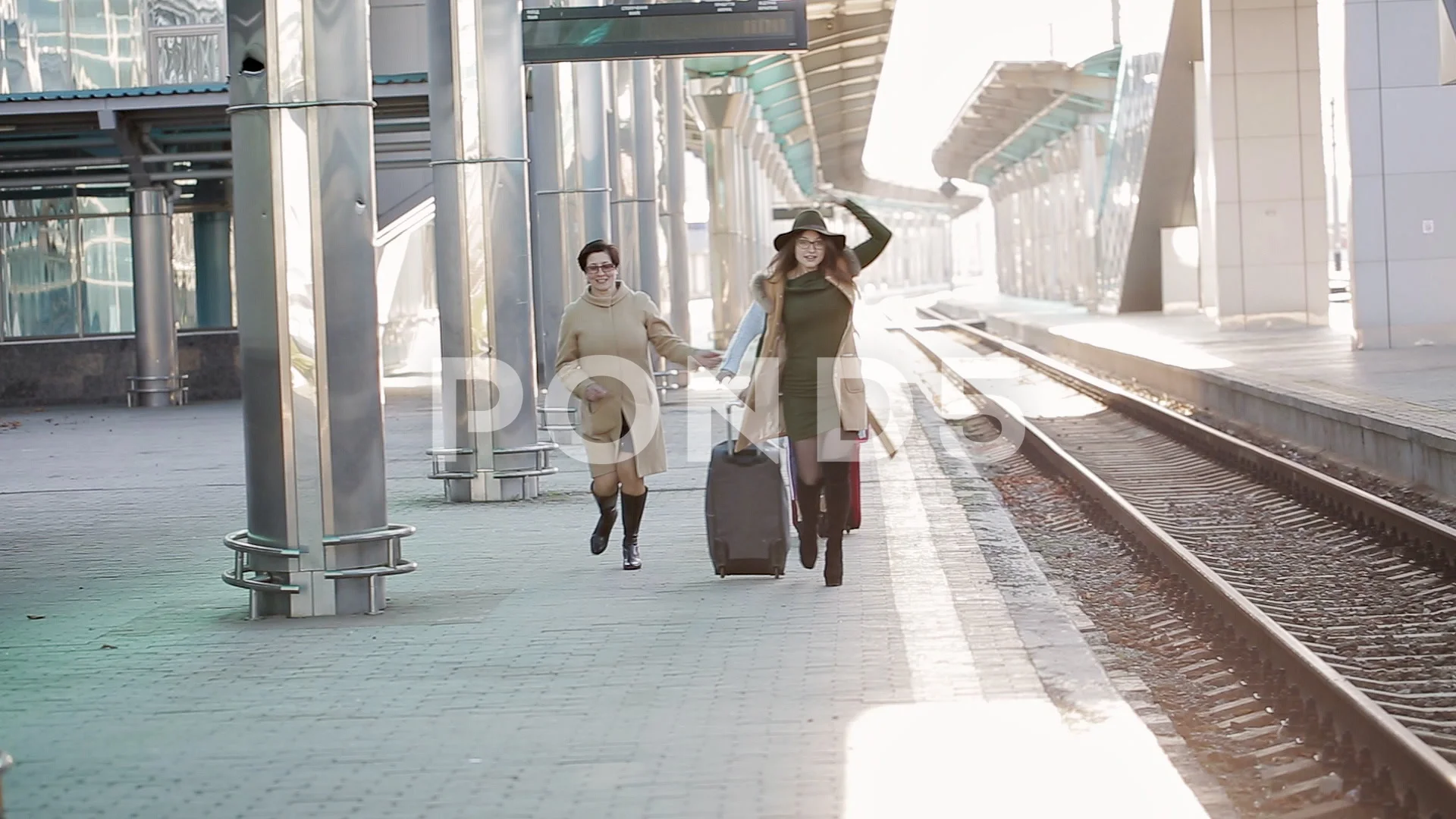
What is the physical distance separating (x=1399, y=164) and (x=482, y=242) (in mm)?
12789

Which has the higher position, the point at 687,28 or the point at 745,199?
the point at 745,199

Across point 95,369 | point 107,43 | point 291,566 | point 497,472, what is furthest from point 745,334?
point 107,43

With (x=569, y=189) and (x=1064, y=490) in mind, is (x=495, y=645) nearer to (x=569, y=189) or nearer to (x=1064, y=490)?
(x=1064, y=490)

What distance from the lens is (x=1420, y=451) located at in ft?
40.7

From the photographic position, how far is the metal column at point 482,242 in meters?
12.9

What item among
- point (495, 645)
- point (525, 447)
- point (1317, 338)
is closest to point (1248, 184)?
point (1317, 338)

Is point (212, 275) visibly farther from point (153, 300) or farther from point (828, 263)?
point (828, 263)

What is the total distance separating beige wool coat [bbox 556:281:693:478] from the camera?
9047 millimetres

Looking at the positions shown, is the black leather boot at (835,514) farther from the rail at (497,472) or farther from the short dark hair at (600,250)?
the rail at (497,472)

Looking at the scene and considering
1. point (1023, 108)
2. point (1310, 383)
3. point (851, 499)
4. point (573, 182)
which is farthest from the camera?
point (1023, 108)

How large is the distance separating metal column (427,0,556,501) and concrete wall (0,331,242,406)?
15045 millimetres

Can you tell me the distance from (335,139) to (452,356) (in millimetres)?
5065

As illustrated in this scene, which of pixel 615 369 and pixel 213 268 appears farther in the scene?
pixel 213 268

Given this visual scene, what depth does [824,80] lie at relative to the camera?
46000 mm
